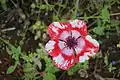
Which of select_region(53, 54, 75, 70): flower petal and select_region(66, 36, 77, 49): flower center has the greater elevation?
select_region(66, 36, 77, 49): flower center

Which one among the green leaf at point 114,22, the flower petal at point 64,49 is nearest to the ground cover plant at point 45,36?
the green leaf at point 114,22

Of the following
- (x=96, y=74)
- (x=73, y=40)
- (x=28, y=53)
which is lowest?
(x=96, y=74)

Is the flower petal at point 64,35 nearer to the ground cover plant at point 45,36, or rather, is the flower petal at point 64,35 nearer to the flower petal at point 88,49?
the flower petal at point 88,49

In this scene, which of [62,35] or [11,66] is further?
[11,66]

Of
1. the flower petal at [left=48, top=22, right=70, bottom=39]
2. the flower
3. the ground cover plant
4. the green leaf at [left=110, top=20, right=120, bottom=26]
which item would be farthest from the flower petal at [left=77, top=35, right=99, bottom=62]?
the green leaf at [left=110, top=20, right=120, bottom=26]

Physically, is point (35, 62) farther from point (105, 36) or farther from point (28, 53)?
point (105, 36)

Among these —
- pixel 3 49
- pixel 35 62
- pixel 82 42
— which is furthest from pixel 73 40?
pixel 3 49

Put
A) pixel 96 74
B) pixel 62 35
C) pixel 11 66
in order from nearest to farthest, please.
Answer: pixel 62 35 → pixel 11 66 → pixel 96 74

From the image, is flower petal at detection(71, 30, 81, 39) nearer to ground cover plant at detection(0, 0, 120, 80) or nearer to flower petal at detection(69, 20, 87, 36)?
flower petal at detection(69, 20, 87, 36)
